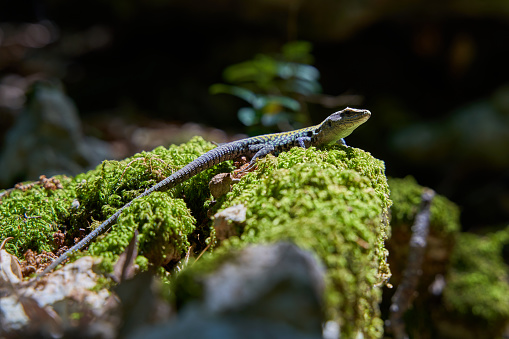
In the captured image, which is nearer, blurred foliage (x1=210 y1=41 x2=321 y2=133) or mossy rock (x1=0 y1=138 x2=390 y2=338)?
Result: mossy rock (x1=0 y1=138 x2=390 y2=338)

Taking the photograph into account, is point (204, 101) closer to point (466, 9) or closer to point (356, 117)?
point (466, 9)

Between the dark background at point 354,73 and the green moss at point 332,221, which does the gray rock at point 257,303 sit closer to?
the green moss at point 332,221

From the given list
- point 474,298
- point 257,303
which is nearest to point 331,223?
point 257,303

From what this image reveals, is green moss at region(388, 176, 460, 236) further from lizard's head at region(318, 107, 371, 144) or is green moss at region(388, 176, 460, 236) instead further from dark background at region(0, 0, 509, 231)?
dark background at region(0, 0, 509, 231)

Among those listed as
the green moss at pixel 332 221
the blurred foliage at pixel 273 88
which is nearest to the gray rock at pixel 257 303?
the green moss at pixel 332 221

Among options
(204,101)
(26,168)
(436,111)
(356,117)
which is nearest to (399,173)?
(436,111)

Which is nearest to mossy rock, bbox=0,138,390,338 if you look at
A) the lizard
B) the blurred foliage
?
the lizard

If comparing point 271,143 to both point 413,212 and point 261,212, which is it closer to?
point 261,212

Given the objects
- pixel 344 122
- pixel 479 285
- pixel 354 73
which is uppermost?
pixel 344 122

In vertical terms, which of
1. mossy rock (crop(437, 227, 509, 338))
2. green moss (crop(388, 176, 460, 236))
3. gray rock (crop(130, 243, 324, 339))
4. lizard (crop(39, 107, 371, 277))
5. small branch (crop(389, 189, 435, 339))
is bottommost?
mossy rock (crop(437, 227, 509, 338))
